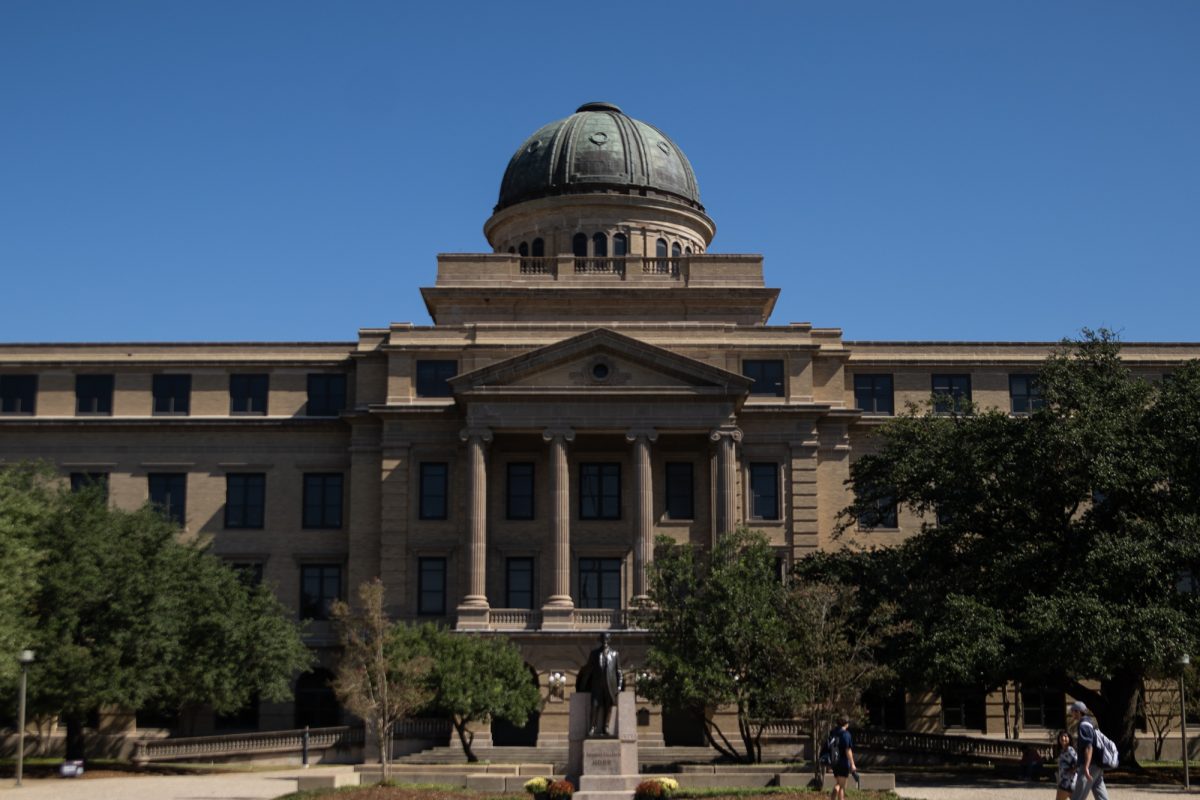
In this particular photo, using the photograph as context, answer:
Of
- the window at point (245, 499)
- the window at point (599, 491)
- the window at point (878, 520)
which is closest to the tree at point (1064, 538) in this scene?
the window at point (878, 520)

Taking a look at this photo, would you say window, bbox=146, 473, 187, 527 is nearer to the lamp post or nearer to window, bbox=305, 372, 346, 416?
window, bbox=305, 372, 346, 416

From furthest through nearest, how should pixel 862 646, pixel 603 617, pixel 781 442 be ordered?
pixel 781 442
pixel 603 617
pixel 862 646

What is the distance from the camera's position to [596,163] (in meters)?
78.6

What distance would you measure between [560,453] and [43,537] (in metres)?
20.3

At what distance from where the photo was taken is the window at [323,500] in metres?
67.9

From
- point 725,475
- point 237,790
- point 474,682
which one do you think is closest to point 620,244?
point 725,475

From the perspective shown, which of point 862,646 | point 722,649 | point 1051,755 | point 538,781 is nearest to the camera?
point 538,781

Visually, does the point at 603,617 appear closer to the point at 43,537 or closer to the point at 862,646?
the point at 862,646

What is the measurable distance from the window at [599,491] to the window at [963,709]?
1591cm

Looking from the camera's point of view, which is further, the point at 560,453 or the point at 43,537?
the point at 560,453

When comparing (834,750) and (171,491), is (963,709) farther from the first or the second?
(171,491)

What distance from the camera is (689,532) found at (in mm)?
64625

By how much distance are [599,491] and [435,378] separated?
8648mm

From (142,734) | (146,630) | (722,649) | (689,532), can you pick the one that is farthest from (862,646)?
(142,734)
